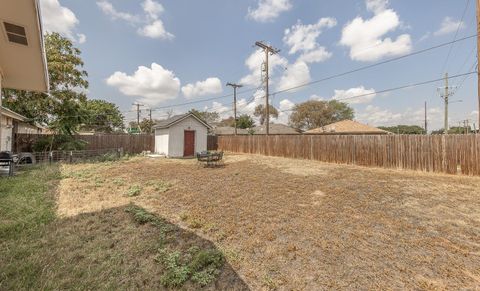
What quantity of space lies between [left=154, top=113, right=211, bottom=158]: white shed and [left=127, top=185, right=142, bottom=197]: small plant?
10.4m

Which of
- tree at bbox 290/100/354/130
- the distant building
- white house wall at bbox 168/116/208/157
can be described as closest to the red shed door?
white house wall at bbox 168/116/208/157

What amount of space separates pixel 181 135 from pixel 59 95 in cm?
882

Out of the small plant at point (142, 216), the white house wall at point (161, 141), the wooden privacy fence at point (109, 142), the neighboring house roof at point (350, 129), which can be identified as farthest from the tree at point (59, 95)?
the neighboring house roof at point (350, 129)

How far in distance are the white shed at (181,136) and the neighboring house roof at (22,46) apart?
10804 millimetres

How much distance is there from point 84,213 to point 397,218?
698 cm

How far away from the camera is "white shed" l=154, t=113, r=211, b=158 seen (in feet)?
60.1

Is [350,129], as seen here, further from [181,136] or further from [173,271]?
[173,271]

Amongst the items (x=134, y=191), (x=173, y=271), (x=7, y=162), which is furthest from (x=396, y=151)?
(x=7, y=162)

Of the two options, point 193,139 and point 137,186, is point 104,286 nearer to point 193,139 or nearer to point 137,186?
point 137,186

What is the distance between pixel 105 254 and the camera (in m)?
3.64

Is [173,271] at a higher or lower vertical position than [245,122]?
lower

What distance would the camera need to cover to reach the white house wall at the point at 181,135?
18359 mm

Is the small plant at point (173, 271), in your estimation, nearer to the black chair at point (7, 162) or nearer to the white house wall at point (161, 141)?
the black chair at point (7, 162)

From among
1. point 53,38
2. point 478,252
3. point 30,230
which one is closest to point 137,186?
point 30,230
